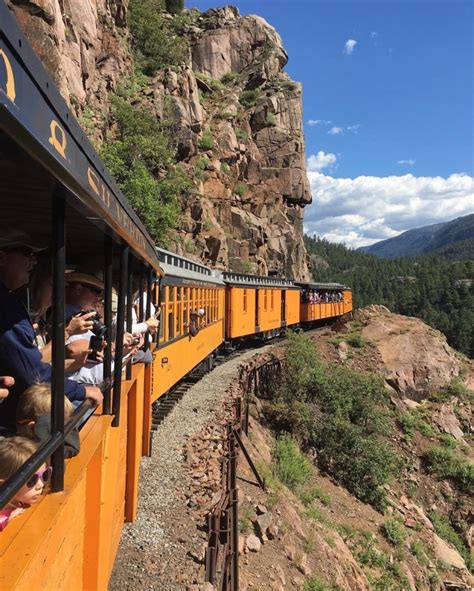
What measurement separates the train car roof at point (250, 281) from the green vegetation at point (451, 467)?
1135cm

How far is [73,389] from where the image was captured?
101 inches

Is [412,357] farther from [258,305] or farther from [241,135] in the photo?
[241,135]

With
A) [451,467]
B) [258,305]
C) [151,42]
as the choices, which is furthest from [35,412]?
[151,42]

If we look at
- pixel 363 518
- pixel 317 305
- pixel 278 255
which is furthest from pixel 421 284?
pixel 363 518

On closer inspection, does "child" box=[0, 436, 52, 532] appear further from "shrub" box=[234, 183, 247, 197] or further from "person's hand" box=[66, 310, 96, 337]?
"shrub" box=[234, 183, 247, 197]

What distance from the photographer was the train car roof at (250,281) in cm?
1798

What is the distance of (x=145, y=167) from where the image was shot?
30.3 metres

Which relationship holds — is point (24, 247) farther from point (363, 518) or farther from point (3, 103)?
point (363, 518)

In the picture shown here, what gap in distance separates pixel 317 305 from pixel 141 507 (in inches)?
1103

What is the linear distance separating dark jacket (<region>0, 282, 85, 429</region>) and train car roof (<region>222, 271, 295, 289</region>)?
605 inches

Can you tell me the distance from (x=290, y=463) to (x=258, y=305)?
995 cm

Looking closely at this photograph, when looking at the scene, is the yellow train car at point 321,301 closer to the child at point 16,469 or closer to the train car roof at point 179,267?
the train car roof at point 179,267

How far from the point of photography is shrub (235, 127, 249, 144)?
1945 inches

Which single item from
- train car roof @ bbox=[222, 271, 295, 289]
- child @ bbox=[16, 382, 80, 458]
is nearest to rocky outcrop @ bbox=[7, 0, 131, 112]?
train car roof @ bbox=[222, 271, 295, 289]
